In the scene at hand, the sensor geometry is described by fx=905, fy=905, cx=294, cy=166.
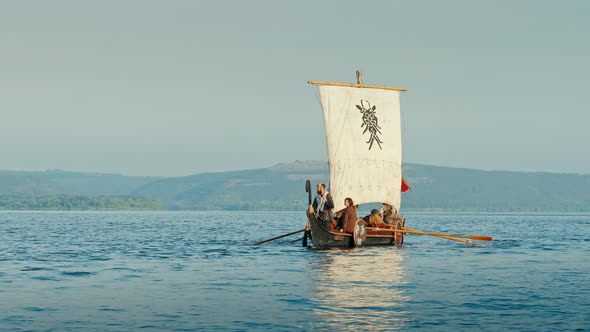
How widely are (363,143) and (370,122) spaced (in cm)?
151

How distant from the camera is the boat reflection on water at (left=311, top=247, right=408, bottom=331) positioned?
22.1 m

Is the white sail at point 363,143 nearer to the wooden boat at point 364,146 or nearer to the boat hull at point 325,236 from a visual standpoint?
the wooden boat at point 364,146

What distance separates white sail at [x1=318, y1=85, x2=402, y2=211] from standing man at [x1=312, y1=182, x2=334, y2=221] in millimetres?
4716

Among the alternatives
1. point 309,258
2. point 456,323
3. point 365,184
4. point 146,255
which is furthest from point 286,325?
point 365,184

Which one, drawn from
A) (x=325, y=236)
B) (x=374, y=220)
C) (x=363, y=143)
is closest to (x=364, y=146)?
(x=363, y=143)

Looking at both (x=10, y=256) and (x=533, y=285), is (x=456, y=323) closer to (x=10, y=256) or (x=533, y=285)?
(x=533, y=285)

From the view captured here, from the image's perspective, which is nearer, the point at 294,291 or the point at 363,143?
the point at 294,291

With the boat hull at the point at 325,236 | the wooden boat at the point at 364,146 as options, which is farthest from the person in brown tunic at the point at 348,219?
the wooden boat at the point at 364,146

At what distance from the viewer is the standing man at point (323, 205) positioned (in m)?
46.0

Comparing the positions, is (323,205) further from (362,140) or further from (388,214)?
(388,214)

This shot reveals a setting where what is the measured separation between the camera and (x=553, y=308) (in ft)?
81.8

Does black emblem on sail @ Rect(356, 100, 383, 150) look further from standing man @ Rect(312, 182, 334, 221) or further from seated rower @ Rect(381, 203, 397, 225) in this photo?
standing man @ Rect(312, 182, 334, 221)

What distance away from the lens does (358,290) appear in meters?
28.8

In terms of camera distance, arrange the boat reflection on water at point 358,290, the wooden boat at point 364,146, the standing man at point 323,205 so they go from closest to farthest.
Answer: the boat reflection on water at point 358,290 < the standing man at point 323,205 < the wooden boat at point 364,146
